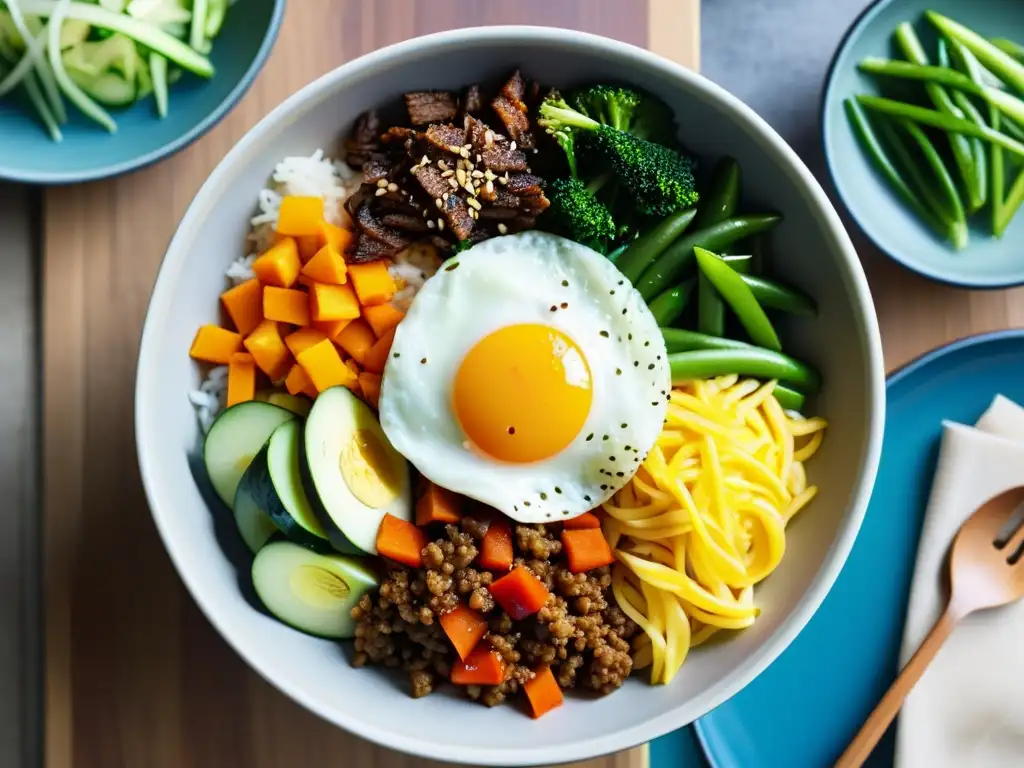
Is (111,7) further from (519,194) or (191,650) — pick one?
(191,650)

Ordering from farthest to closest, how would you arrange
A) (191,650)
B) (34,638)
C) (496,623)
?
(34,638), (191,650), (496,623)

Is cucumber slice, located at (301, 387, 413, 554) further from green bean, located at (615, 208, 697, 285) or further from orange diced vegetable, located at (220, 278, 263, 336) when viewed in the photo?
green bean, located at (615, 208, 697, 285)

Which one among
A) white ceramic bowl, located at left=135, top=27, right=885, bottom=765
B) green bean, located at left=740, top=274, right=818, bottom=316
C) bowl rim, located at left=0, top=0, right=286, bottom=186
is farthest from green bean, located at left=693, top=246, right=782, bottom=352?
bowl rim, located at left=0, top=0, right=286, bottom=186

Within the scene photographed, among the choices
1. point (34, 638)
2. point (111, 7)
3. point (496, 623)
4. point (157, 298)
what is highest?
point (111, 7)

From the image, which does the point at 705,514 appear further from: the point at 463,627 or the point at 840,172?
the point at 840,172

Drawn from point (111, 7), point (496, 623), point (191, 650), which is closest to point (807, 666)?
point (496, 623)

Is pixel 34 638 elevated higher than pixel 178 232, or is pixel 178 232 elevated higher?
pixel 178 232

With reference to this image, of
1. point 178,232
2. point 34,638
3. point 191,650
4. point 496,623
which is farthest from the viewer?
point 34,638

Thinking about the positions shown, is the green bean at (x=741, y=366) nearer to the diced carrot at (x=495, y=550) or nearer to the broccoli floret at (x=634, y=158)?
the broccoli floret at (x=634, y=158)
